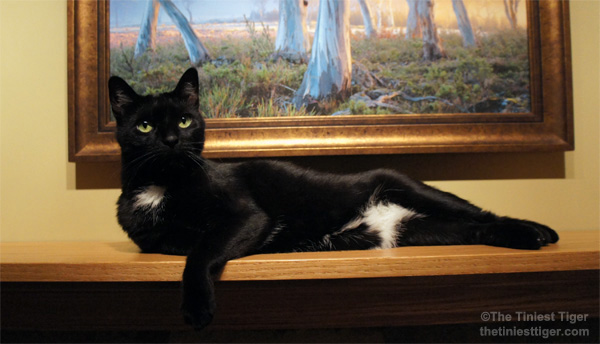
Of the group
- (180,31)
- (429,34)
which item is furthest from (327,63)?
(180,31)

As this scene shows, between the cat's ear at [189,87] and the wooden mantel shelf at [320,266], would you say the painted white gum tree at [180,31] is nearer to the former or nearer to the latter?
the cat's ear at [189,87]

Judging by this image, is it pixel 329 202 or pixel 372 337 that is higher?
pixel 329 202

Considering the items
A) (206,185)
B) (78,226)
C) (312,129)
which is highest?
(312,129)

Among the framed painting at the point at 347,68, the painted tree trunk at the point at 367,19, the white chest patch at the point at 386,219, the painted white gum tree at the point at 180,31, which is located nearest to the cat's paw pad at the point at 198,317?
the white chest patch at the point at 386,219

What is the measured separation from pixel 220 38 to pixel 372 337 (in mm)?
839

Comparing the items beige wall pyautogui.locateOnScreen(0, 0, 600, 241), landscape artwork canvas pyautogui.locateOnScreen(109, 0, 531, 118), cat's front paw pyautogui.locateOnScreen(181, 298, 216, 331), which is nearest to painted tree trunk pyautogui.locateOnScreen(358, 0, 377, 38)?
landscape artwork canvas pyautogui.locateOnScreen(109, 0, 531, 118)

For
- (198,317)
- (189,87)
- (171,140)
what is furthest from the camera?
(189,87)

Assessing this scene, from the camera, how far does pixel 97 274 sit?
64 centimetres

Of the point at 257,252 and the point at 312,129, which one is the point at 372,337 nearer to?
the point at 257,252

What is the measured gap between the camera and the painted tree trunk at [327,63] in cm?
101

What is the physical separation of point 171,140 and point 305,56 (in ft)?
1.51

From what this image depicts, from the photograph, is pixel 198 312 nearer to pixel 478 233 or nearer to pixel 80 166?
pixel 478 233

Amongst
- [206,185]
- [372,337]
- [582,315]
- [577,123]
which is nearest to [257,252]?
[206,185]

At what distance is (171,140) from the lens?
0.71 m
